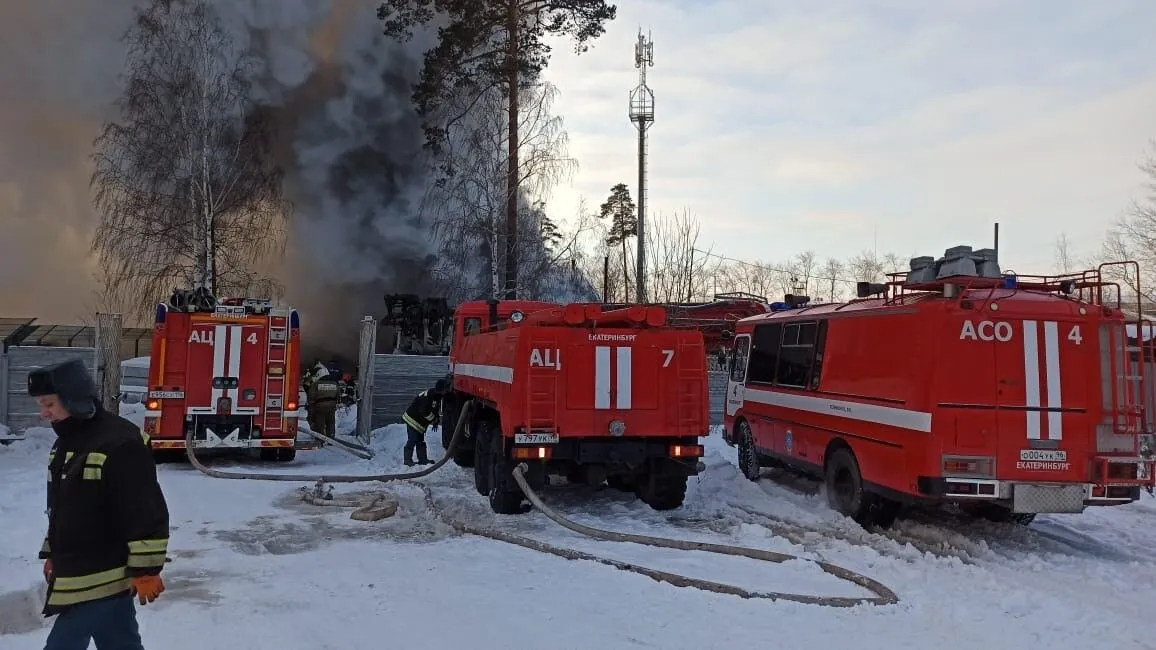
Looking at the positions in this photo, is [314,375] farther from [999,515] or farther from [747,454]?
[999,515]

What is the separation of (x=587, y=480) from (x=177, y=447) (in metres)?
6.82

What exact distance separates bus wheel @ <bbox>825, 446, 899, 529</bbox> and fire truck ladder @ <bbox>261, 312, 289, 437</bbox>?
826cm

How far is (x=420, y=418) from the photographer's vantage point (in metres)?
12.3

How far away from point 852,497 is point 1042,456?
197 centimetres

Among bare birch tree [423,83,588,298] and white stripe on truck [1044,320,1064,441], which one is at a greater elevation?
bare birch tree [423,83,588,298]

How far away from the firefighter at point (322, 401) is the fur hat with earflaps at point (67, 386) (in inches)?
472

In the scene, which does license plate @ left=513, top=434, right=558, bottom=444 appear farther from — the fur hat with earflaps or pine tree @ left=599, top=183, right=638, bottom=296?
pine tree @ left=599, top=183, right=638, bottom=296

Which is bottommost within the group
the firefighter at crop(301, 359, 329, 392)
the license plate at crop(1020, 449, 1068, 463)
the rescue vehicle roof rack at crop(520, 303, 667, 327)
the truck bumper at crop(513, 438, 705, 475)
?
the truck bumper at crop(513, 438, 705, 475)

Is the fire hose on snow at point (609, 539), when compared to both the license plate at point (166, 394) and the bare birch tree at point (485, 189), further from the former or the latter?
the bare birch tree at point (485, 189)

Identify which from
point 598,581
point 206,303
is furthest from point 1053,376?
point 206,303

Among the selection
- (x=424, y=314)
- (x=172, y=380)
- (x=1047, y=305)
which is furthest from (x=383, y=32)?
(x=1047, y=305)

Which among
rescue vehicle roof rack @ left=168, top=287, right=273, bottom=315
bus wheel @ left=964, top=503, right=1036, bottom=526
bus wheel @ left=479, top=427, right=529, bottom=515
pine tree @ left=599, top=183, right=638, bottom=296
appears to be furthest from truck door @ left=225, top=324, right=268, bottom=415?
pine tree @ left=599, top=183, right=638, bottom=296

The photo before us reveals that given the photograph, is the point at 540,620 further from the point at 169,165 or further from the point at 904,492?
the point at 169,165

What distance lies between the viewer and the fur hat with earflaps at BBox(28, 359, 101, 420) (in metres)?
3.10
